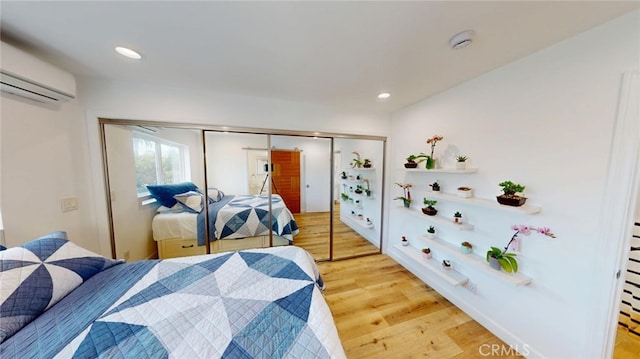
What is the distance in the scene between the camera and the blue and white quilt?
7.89 feet

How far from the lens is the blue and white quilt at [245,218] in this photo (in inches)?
94.7

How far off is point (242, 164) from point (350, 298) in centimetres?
200

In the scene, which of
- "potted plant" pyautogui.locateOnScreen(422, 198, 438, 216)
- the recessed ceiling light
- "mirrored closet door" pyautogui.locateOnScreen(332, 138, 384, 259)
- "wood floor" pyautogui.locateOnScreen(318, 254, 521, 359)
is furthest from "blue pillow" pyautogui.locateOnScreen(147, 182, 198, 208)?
"potted plant" pyautogui.locateOnScreen(422, 198, 438, 216)

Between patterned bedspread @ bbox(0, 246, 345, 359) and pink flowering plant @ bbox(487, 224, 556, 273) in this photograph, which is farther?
pink flowering plant @ bbox(487, 224, 556, 273)

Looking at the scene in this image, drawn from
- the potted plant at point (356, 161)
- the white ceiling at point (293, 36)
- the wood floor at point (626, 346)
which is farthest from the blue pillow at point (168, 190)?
the wood floor at point (626, 346)

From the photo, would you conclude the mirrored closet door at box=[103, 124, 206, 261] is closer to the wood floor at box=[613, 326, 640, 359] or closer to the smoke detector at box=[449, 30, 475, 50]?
the smoke detector at box=[449, 30, 475, 50]

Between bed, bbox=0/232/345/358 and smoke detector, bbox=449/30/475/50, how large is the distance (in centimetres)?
177

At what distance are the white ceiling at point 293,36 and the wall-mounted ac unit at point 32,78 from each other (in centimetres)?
13

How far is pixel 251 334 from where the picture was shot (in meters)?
0.86

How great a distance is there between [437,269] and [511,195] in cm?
104

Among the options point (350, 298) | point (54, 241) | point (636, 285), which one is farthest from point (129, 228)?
point (636, 285)

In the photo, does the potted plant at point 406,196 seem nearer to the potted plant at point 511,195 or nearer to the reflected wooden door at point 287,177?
the potted plant at point 511,195

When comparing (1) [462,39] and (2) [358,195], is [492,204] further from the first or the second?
(2) [358,195]

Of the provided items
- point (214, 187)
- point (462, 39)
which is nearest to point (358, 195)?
point (214, 187)
